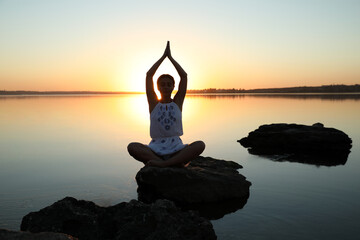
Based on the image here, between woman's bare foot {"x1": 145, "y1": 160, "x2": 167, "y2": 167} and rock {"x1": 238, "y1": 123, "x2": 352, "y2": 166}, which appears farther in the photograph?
rock {"x1": 238, "y1": 123, "x2": 352, "y2": 166}

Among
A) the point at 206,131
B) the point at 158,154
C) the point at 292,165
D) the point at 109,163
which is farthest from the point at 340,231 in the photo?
the point at 206,131

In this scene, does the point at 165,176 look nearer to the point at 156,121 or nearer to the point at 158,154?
the point at 158,154

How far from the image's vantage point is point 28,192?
7.01m

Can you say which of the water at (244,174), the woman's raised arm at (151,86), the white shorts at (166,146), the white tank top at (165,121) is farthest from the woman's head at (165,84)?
the water at (244,174)

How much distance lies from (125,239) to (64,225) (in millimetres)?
923

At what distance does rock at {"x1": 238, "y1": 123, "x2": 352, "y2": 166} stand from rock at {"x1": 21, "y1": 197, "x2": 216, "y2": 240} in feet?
24.0

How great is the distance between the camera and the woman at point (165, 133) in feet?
22.5

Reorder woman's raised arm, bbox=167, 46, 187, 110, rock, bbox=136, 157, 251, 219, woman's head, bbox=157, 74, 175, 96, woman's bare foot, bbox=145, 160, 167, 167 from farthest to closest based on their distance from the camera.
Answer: woman's raised arm, bbox=167, 46, 187, 110 < woman's head, bbox=157, 74, 175, 96 < woman's bare foot, bbox=145, 160, 167, 167 < rock, bbox=136, 157, 251, 219

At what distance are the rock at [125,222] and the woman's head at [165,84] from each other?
10.1 feet

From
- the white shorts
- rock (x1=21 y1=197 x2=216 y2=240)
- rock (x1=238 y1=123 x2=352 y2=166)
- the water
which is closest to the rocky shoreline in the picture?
rock (x1=21 y1=197 x2=216 y2=240)

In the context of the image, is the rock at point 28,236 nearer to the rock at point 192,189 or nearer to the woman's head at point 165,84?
the rock at point 192,189

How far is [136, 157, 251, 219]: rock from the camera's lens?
646cm

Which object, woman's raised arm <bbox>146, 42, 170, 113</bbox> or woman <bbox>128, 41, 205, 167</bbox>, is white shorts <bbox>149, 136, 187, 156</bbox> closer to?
woman <bbox>128, 41, 205, 167</bbox>

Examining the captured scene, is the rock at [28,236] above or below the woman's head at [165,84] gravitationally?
below
